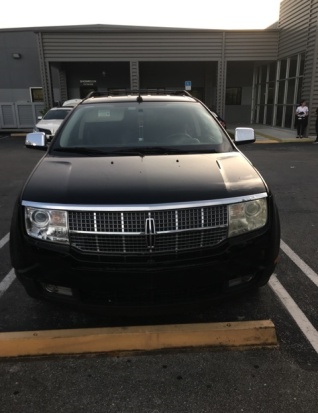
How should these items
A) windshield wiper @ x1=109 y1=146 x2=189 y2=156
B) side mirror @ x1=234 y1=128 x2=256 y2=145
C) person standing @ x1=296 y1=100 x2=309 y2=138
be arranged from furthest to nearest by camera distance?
person standing @ x1=296 y1=100 x2=309 y2=138, side mirror @ x1=234 y1=128 x2=256 y2=145, windshield wiper @ x1=109 y1=146 x2=189 y2=156

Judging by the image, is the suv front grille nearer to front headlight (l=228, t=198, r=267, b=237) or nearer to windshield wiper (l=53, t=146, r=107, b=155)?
front headlight (l=228, t=198, r=267, b=237)

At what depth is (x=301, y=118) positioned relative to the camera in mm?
14906

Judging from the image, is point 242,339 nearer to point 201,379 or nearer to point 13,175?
point 201,379

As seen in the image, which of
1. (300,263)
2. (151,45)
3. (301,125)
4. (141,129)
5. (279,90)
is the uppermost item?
(151,45)

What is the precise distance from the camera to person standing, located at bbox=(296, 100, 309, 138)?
14.6 m

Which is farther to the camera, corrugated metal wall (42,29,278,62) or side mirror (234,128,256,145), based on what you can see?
corrugated metal wall (42,29,278,62)

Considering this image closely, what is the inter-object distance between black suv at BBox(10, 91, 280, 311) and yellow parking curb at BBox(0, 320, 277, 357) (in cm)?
30

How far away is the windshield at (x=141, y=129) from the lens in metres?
3.40

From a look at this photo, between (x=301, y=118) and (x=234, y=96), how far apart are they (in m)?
9.71

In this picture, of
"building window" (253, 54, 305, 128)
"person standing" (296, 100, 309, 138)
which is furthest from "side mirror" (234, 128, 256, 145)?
"building window" (253, 54, 305, 128)

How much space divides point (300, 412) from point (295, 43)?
16.9 m

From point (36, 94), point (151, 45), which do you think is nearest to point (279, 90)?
point (151, 45)

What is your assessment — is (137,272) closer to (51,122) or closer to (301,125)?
(51,122)

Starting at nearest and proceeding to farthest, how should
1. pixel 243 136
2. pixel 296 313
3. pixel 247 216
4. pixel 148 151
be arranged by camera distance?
1. pixel 247 216
2. pixel 296 313
3. pixel 148 151
4. pixel 243 136
